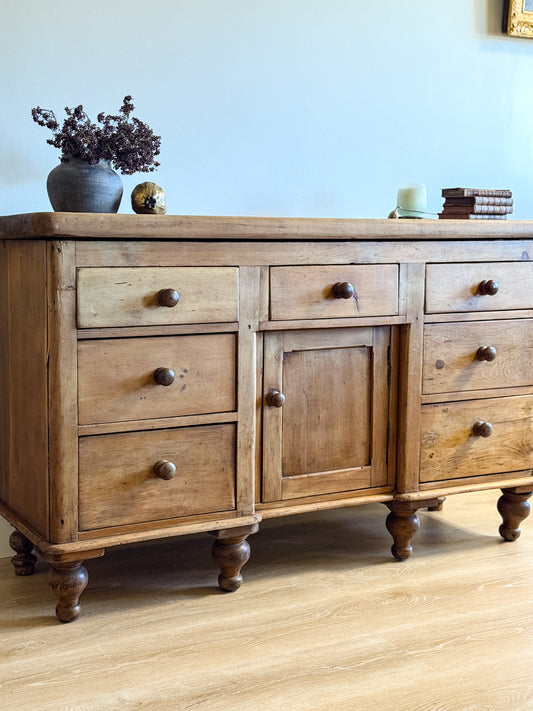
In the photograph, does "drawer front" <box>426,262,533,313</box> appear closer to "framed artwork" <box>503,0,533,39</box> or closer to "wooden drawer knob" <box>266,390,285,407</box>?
"wooden drawer knob" <box>266,390,285,407</box>

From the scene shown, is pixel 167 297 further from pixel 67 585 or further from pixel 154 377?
pixel 67 585

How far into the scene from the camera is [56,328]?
172 cm

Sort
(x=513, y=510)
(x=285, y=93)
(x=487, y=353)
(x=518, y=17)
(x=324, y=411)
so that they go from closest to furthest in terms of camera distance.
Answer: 1. (x=324, y=411)
2. (x=487, y=353)
3. (x=513, y=510)
4. (x=285, y=93)
5. (x=518, y=17)

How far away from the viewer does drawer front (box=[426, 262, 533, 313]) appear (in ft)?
6.92

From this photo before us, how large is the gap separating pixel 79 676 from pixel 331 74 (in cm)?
175

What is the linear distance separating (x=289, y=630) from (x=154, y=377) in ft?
1.94

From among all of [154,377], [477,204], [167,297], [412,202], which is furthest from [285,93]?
[154,377]

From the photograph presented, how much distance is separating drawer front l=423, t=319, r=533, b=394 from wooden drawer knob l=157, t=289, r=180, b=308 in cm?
65

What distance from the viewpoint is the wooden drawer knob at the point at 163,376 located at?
5.98 feet

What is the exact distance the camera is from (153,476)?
6.11 ft

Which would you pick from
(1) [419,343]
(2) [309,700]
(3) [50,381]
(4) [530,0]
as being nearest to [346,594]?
(2) [309,700]

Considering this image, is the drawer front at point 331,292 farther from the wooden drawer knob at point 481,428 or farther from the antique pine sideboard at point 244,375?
the wooden drawer knob at point 481,428

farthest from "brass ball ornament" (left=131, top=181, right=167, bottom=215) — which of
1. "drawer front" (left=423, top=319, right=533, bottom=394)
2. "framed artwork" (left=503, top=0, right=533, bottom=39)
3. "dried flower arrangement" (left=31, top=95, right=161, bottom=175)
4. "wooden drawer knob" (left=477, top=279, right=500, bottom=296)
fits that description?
"framed artwork" (left=503, top=0, right=533, bottom=39)

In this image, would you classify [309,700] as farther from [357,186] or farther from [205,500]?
[357,186]
